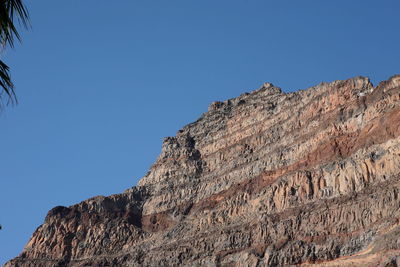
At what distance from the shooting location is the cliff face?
7869 cm

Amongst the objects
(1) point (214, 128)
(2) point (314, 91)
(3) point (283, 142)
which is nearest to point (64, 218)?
(1) point (214, 128)

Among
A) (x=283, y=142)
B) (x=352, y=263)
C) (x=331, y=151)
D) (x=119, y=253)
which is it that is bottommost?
(x=352, y=263)

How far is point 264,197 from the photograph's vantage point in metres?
96.6

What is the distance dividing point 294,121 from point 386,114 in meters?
24.5

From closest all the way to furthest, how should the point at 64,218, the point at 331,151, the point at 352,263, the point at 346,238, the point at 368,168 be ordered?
the point at 352,263, the point at 346,238, the point at 368,168, the point at 331,151, the point at 64,218

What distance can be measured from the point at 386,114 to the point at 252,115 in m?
41.0

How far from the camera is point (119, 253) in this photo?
108312 mm

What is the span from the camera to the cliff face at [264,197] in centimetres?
7869

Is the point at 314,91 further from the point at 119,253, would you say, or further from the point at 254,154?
A: the point at 119,253

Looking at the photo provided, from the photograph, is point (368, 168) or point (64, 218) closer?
point (368, 168)

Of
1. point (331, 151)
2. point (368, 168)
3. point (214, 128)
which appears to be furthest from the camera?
point (214, 128)

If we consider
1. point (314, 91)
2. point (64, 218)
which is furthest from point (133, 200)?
point (314, 91)

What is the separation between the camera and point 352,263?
68.3m

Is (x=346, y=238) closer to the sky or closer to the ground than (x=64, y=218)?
closer to the ground
